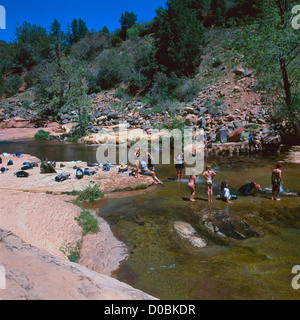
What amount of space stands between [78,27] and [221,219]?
62.2 meters

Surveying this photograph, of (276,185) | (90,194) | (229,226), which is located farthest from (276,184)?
(90,194)

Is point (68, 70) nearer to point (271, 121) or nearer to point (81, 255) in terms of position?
point (271, 121)

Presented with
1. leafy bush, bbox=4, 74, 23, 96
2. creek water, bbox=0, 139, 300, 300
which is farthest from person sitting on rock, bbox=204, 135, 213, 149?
leafy bush, bbox=4, 74, 23, 96

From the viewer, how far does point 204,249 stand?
238 inches

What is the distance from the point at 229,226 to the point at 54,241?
4414 millimetres

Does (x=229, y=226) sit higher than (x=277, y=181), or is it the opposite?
(x=277, y=181)

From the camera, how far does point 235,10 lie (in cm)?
3375

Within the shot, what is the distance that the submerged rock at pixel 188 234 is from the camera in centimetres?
628

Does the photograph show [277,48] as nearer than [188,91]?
Yes

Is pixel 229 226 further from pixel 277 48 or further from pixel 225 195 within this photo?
pixel 277 48

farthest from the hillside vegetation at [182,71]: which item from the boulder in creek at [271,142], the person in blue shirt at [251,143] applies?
the person in blue shirt at [251,143]

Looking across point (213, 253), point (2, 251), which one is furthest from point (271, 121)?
point (2, 251)

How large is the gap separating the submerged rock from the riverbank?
4.95ft

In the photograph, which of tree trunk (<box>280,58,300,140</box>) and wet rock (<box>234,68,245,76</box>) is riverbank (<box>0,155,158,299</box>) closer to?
tree trunk (<box>280,58,300,140</box>)
